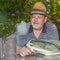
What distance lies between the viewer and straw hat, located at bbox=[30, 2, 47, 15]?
1643 mm

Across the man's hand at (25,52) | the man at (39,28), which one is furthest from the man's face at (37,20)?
the man's hand at (25,52)

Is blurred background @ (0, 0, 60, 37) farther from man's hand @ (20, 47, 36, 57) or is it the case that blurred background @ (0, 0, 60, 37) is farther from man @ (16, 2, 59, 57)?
man's hand @ (20, 47, 36, 57)

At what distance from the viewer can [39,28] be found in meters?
1.65

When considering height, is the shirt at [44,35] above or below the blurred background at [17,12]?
below

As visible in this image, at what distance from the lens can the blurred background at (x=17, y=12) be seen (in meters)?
1.64

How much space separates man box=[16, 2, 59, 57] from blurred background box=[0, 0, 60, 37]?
3 cm

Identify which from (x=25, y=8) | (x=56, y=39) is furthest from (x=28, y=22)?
(x=56, y=39)

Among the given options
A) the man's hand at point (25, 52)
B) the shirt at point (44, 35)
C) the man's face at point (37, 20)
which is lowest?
the man's hand at point (25, 52)

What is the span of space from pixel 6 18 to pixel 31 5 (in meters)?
0.20

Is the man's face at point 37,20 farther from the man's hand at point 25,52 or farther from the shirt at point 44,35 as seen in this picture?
the man's hand at point 25,52

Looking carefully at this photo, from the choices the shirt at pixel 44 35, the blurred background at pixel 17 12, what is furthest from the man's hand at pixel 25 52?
the blurred background at pixel 17 12

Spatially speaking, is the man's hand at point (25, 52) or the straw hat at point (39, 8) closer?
the man's hand at point (25, 52)

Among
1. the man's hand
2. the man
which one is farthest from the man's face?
the man's hand

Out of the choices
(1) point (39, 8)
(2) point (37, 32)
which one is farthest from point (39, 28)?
(1) point (39, 8)
